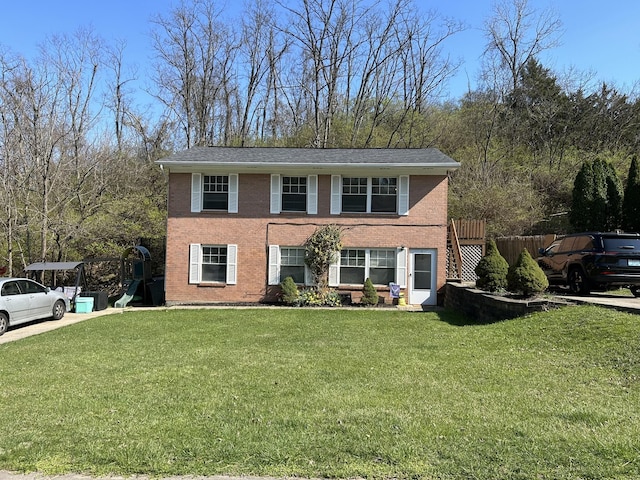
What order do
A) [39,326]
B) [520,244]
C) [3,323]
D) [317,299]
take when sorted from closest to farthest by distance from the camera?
1. [3,323]
2. [39,326]
3. [317,299]
4. [520,244]

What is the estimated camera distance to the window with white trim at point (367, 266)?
55.2ft

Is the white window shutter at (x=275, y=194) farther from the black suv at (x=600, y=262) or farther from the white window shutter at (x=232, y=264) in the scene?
the black suv at (x=600, y=262)

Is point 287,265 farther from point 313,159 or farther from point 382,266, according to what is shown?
point 313,159

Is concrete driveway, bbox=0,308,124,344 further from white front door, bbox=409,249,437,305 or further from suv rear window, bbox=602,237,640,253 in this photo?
suv rear window, bbox=602,237,640,253

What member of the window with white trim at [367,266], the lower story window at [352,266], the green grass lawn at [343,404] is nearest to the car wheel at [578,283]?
the green grass lawn at [343,404]

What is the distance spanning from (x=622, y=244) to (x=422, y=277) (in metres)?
6.93

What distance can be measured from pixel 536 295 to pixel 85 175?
20.6m

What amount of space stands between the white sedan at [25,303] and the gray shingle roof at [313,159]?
231 inches

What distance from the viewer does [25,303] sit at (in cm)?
1274

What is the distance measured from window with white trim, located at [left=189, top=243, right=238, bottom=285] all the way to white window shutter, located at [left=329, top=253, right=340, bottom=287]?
3.69 metres

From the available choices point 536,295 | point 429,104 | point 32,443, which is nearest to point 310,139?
point 429,104

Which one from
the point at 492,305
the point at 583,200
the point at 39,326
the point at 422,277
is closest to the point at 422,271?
the point at 422,277

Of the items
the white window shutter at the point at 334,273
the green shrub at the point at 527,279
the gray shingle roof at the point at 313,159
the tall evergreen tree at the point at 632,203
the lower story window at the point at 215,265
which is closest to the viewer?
the green shrub at the point at 527,279

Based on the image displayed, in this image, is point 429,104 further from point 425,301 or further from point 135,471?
point 135,471
